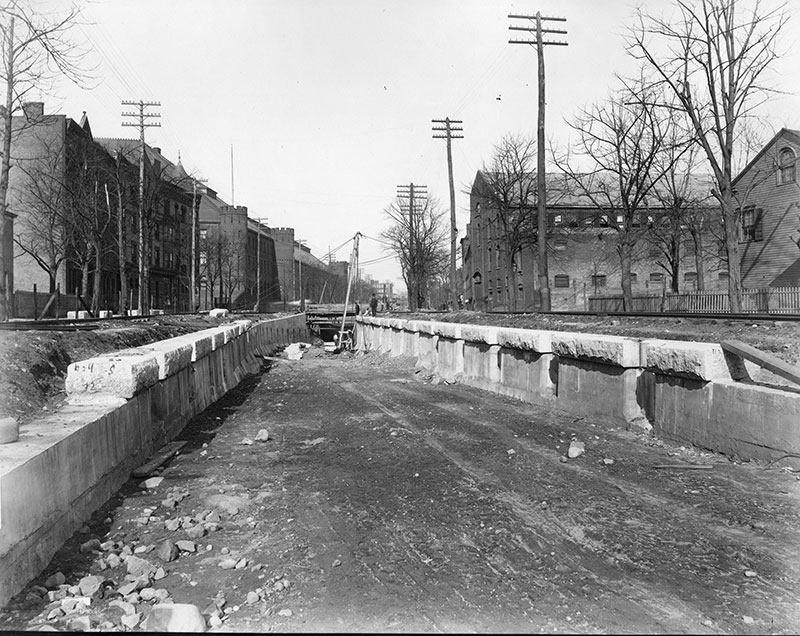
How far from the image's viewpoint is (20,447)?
3.58 metres

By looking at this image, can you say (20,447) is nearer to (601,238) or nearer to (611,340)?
(611,340)

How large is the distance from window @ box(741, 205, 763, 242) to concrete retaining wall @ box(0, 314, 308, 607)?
118 feet

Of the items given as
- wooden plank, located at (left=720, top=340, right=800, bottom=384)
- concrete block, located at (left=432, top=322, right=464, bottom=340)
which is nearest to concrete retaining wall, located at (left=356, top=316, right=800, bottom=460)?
wooden plank, located at (left=720, top=340, right=800, bottom=384)

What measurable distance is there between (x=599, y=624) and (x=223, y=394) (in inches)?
361

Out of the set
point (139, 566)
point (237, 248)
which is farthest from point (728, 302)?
point (237, 248)

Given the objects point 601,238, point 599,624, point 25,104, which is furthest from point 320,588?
point 601,238

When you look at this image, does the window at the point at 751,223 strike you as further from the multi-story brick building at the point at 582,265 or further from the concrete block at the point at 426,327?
the concrete block at the point at 426,327

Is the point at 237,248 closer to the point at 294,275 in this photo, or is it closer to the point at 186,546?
the point at 294,275

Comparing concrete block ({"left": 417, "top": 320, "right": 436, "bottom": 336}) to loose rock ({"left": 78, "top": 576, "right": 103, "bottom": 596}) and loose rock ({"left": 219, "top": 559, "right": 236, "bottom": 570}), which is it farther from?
loose rock ({"left": 78, "top": 576, "right": 103, "bottom": 596})

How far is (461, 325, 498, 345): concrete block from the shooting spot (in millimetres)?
11211

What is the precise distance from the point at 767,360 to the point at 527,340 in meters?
4.39

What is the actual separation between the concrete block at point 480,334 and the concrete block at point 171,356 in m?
5.19

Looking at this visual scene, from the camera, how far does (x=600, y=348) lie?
302 inches

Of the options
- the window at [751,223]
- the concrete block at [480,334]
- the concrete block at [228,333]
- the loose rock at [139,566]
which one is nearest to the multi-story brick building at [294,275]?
the window at [751,223]
